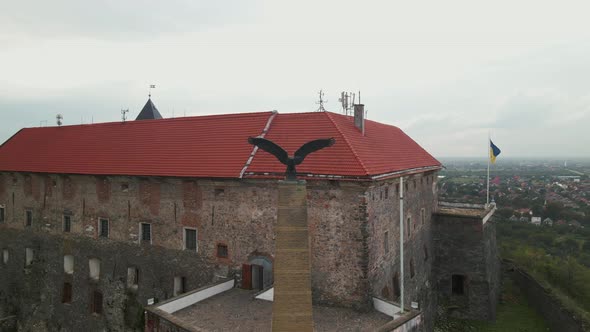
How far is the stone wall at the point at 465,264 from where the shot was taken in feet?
74.9

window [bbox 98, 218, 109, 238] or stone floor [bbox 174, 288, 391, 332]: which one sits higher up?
window [bbox 98, 218, 109, 238]

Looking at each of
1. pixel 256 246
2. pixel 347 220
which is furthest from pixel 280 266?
pixel 256 246

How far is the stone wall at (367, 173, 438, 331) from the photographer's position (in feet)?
50.9

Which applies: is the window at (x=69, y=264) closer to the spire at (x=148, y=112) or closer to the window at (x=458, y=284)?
the spire at (x=148, y=112)

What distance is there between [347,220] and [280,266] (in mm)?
5944

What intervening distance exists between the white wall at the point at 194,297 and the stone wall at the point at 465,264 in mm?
13724

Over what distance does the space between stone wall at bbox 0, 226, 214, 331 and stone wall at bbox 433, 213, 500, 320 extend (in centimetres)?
1429

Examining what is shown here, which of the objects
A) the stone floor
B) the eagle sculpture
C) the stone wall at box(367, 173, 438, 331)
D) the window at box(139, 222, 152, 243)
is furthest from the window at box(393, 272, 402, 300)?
the window at box(139, 222, 152, 243)

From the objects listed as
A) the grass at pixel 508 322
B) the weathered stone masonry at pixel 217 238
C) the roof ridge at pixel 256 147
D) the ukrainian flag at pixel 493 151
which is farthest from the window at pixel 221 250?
the ukrainian flag at pixel 493 151

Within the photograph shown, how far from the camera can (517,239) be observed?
44656mm

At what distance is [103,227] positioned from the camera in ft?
67.8

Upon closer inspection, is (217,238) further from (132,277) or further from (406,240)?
(406,240)

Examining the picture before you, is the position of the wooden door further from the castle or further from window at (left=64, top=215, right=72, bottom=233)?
window at (left=64, top=215, right=72, bottom=233)

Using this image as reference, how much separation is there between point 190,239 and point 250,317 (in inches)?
223
